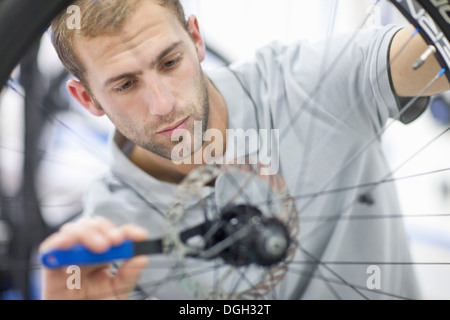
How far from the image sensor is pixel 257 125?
0.51 meters

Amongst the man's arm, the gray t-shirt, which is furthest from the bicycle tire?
the man's arm

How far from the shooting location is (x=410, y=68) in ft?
1.60

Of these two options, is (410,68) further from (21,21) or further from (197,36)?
(21,21)

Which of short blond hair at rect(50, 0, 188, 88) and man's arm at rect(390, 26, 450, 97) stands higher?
short blond hair at rect(50, 0, 188, 88)

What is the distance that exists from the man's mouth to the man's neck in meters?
0.03

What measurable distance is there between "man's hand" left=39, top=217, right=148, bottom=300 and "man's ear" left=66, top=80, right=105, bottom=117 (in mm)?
105

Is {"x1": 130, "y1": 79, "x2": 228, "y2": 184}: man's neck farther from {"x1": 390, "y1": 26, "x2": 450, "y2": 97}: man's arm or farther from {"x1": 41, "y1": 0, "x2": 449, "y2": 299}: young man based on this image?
{"x1": 390, "y1": 26, "x2": 450, "y2": 97}: man's arm

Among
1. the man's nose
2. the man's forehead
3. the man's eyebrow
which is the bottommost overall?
the man's nose

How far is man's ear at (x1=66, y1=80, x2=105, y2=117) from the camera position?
482 mm

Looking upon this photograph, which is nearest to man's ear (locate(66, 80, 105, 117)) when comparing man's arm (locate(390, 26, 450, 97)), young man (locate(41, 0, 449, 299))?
young man (locate(41, 0, 449, 299))

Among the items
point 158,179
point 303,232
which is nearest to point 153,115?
point 158,179

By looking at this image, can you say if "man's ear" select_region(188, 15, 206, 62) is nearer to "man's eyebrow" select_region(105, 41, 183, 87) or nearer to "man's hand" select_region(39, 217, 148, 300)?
"man's eyebrow" select_region(105, 41, 183, 87)

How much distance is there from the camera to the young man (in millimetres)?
453
